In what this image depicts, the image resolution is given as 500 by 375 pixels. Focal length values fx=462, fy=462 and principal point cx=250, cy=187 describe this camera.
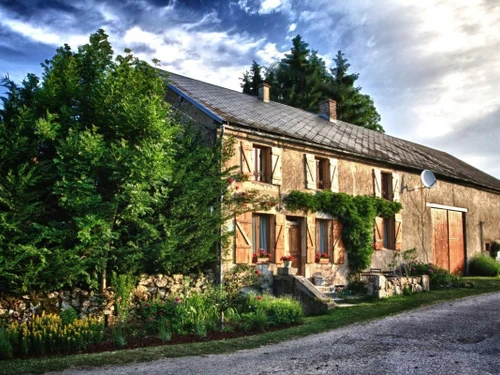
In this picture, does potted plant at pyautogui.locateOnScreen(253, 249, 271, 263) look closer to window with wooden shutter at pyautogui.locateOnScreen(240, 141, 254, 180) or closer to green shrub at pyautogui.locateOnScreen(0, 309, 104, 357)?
window with wooden shutter at pyautogui.locateOnScreen(240, 141, 254, 180)

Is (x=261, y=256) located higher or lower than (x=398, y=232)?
lower

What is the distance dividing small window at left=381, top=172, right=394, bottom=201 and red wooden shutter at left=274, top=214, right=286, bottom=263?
566cm

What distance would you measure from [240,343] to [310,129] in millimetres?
10190

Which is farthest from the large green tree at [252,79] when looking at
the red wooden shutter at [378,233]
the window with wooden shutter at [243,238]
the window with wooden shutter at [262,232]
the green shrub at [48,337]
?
the green shrub at [48,337]

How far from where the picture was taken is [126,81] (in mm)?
9836

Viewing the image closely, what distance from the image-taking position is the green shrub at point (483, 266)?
20.2 metres

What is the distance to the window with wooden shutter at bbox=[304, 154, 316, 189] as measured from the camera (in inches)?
580

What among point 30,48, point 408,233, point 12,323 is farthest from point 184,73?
point 12,323

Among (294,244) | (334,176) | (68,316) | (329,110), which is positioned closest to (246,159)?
(294,244)

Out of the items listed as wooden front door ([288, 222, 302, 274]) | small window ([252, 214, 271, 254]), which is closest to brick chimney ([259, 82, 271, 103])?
wooden front door ([288, 222, 302, 274])

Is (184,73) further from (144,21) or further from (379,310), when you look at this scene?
(379,310)

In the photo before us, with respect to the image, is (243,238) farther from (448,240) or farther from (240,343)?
(448,240)

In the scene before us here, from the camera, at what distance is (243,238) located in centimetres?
1274

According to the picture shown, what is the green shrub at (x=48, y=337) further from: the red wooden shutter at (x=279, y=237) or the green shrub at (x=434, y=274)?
the green shrub at (x=434, y=274)
